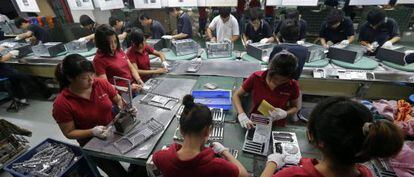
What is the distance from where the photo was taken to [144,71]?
8.13ft

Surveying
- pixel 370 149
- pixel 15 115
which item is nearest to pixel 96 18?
pixel 15 115

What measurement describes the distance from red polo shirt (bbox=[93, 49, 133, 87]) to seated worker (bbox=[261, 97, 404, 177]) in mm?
1820

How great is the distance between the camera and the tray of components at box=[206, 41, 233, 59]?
9.55 feet

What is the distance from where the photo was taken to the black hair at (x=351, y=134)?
0.72 m

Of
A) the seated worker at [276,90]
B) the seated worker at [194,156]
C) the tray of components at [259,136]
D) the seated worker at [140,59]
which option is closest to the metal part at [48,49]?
the seated worker at [140,59]

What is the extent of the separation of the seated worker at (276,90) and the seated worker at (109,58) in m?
1.13

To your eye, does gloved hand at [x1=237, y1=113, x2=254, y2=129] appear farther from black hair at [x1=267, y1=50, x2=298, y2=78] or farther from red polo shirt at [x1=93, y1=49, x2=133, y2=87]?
red polo shirt at [x1=93, y1=49, x2=133, y2=87]

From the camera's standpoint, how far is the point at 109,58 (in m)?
2.05

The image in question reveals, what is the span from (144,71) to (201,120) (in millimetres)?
1674

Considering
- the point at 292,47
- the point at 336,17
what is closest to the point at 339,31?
the point at 336,17

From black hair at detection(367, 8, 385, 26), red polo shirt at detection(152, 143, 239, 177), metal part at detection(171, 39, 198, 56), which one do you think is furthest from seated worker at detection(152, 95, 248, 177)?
black hair at detection(367, 8, 385, 26)

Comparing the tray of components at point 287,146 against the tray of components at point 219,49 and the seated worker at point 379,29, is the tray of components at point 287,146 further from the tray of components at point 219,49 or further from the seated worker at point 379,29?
the seated worker at point 379,29

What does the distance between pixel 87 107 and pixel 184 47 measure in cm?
175

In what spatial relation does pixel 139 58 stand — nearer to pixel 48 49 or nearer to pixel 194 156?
pixel 194 156
